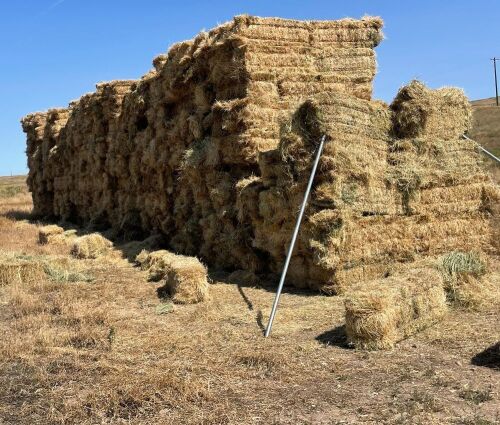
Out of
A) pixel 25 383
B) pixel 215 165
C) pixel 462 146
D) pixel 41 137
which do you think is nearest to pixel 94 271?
pixel 215 165

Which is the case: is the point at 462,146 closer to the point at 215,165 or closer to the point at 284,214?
the point at 284,214

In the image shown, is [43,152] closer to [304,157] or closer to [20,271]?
[20,271]

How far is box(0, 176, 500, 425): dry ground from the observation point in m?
→ 5.43

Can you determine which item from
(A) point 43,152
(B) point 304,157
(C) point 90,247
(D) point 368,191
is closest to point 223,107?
(B) point 304,157

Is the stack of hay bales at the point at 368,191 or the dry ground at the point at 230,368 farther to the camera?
the stack of hay bales at the point at 368,191

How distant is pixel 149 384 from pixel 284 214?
5.77m

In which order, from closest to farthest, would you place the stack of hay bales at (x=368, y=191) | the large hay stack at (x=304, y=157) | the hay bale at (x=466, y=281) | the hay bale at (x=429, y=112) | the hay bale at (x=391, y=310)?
the hay bale at (x=391, y=310) < the hay bale at (x=466, y=281) < the stack of hay bales at (x=368, y=191) < the large hay stack at (x=304, y=157) < the hay bale at (x=429, y=112)

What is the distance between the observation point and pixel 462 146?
40.8 feet

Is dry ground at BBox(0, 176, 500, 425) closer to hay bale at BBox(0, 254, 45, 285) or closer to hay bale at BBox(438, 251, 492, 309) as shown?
hay bale at BBox(438, 251, 492, 309)

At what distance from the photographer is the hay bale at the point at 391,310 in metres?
7.32

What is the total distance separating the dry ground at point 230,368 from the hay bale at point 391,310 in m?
0.17

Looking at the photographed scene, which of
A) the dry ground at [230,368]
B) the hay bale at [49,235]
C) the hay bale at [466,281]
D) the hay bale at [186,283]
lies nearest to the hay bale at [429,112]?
the hay bale at [466,281]

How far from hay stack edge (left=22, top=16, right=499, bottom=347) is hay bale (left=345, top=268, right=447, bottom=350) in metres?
0.03

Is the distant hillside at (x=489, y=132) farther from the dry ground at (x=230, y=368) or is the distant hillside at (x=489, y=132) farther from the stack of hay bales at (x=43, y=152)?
the stack of hay bales at (x=43, y=152)
